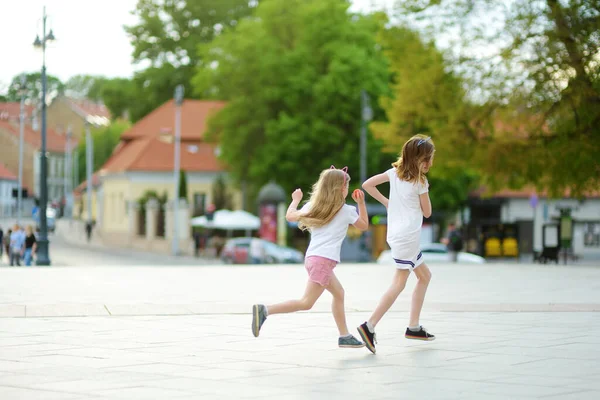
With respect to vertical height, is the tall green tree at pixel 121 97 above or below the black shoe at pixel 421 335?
above

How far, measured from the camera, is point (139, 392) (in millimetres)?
7406

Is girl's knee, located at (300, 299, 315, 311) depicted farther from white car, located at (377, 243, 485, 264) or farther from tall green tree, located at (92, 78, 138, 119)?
tall green tree, located at (92, 78, 138, 119)

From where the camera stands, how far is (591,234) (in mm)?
69250

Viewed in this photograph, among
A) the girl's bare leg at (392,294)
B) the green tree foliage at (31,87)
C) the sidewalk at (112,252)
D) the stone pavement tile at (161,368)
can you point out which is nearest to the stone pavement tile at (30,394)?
the stone pavement tile at (161,368)

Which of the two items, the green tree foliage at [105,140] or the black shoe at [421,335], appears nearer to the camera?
the black shoe at [421,335]

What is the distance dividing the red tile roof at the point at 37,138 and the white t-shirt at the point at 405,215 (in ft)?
405

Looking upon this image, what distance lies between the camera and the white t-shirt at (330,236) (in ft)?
32.0

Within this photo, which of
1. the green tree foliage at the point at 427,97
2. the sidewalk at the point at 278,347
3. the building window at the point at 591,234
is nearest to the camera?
the sidewalk at the point at 278,347

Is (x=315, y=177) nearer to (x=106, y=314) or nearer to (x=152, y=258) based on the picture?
(x=152, y=258)

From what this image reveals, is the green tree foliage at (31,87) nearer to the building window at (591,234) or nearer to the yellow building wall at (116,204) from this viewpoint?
the yellow building wall at (116,204)

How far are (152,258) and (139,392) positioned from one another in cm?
5407

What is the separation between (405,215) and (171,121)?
2653 inches

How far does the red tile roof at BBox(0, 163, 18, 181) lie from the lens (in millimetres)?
120456

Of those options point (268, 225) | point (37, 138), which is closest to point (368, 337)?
→ point (268, 225)
